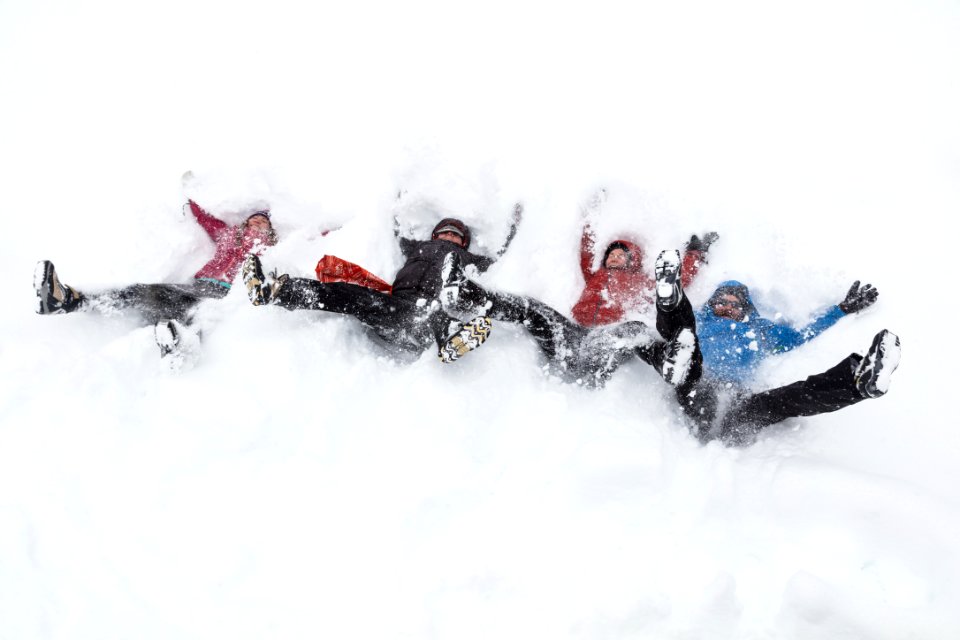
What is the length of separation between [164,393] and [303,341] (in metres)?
0.89

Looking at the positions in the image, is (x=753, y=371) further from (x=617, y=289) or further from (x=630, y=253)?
(x=630, y=253)

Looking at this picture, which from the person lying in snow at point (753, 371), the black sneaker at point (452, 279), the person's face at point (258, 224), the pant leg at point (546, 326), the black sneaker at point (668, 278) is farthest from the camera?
the person's face at point (258, 224)

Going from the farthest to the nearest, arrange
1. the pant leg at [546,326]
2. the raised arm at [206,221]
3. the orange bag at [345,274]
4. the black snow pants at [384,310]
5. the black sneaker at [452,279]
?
the raised arm at [206,221] → the orange bag at [345,274] → the pant leg at [546,326] → the black snow pants at [384,310] → the black sneaker at [452,279]

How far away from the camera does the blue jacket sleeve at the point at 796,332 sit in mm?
3377

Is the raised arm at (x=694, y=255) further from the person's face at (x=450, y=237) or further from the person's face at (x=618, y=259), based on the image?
the person's face at (x=450, y=237)

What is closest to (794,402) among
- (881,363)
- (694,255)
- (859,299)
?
(881,363)

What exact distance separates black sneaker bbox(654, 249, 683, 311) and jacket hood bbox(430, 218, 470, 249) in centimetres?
192

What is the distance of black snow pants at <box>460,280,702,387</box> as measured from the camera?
A: 3207 mm

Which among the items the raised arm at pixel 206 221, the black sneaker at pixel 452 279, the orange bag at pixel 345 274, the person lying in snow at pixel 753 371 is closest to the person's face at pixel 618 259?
the person lying in snow at pixel 753 371

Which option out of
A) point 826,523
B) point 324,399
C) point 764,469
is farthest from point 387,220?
point 826,523

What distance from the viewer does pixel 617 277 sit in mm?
3750

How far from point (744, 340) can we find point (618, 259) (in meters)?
1.05

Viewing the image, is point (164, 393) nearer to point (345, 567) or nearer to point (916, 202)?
point (345, 567)

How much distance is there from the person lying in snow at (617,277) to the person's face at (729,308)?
0.35 m
